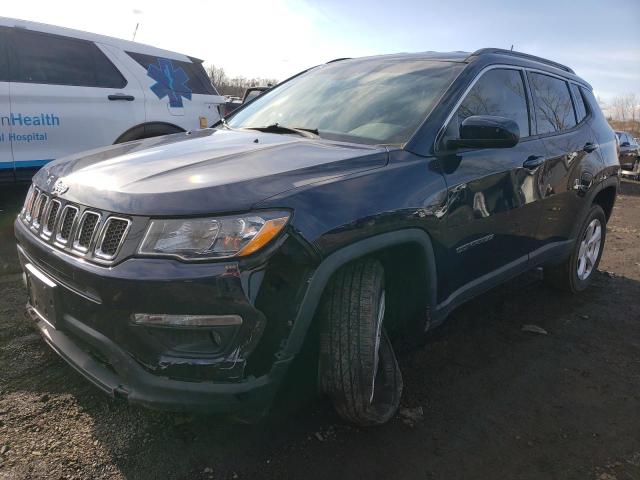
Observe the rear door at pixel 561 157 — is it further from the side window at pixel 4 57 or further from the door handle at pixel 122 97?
the side window at pixel 4 57

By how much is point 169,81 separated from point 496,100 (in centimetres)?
415

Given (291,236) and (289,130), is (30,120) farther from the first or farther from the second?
(291,236)

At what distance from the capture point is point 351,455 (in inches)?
A: 90.7

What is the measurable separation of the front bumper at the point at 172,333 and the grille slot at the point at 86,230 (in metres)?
0.09

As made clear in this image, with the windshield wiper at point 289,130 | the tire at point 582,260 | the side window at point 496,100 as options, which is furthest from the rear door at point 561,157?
the windshield wiper at point 289,130

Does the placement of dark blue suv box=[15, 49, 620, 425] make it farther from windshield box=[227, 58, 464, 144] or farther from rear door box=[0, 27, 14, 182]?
rear door box=[0, 27, 14, 182]

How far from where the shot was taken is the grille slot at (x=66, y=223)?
2.16 metres

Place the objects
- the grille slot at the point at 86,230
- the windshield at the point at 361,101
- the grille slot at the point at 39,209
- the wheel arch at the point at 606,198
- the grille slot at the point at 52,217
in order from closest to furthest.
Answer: the grille slot at the point at 86,230 < the grille slot at the point at 52,217 < the grille slot at the point at 39,209 < the windshield at the point at 361,101 < the wheel arch at the point at 606,198

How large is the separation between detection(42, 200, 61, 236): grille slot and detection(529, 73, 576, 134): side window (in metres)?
3.06

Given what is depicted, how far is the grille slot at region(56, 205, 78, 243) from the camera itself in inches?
84.9

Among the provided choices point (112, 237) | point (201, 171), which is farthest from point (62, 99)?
point (112, 237)

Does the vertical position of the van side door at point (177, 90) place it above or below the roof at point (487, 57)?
below

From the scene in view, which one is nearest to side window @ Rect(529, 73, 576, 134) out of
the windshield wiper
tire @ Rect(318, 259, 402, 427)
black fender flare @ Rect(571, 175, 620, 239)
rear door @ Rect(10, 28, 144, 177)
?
black fender flare @ Rect(571, 175, 620, 239)

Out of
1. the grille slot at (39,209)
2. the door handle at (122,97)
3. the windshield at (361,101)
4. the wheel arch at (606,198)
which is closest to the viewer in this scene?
the grille slot at (39,209)
